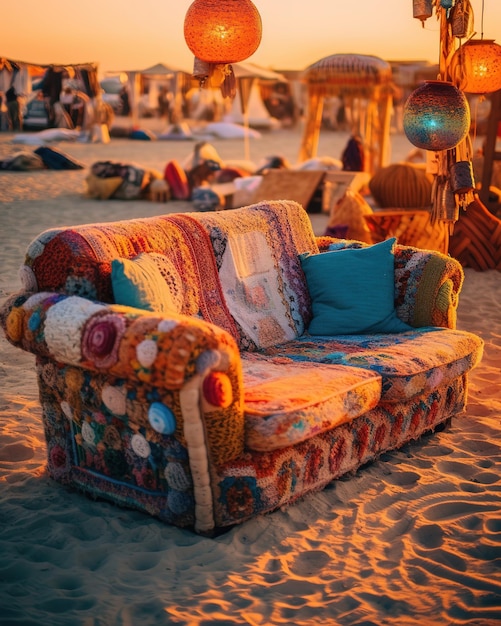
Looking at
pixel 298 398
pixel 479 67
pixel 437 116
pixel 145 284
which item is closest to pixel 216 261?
pixel 145 284

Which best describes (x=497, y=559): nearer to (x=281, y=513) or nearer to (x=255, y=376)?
(x=281, y=513)

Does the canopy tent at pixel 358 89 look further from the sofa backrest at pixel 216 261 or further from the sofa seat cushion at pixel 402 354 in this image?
the sofa seat cushion at pixel 402 354

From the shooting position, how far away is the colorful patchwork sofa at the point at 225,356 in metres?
3.16

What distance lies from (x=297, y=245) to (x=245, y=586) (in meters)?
2.34

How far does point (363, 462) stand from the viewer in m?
3.87

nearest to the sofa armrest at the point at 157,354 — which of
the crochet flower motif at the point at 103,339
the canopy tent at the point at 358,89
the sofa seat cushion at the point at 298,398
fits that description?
the crochet flower motif at the point at 103,339

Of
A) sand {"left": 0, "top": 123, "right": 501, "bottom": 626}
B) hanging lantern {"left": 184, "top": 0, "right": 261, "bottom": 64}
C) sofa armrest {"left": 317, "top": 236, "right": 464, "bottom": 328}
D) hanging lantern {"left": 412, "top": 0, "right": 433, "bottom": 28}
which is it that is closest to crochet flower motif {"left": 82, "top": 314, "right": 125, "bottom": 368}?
sand {"left": 0, "top": 123, "right": 501, "bottom": 626}

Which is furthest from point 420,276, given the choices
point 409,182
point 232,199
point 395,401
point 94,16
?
point 94,16

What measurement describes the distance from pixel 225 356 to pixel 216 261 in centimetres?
128

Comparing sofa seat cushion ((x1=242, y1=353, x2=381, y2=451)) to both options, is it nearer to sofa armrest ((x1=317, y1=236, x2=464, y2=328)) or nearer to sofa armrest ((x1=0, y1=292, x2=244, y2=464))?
sofa armrest ((x1=0, y1=292, x2=244, y2=464))

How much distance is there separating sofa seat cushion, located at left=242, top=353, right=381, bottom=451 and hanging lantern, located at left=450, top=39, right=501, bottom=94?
297cm

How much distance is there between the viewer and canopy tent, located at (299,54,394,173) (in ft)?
44.5

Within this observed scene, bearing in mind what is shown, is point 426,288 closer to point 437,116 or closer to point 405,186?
point 437,116

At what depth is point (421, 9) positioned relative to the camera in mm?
5363
